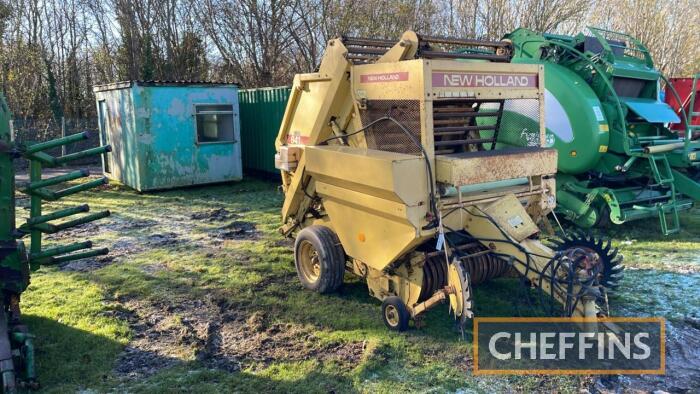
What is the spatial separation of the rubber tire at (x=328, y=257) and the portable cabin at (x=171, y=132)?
22.8 feet

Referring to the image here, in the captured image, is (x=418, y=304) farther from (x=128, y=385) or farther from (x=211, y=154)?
(x=211, y=154)

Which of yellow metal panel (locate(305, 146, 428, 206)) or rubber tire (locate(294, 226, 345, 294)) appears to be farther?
rubber tire (locate(294, 226, 345, 294))

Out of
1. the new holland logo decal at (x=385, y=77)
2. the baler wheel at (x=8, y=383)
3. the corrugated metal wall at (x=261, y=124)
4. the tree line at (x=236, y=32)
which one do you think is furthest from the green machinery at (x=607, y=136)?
the tree line at (x=236, y=32)

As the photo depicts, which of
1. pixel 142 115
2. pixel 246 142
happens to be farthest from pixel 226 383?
pixel 246 142

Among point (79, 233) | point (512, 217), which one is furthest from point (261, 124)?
point (512, 217)

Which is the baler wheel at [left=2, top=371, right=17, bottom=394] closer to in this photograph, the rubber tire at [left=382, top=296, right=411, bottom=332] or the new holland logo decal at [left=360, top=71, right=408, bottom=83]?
the rubber tire at [left=382, top=296, right=411, bottom=332]

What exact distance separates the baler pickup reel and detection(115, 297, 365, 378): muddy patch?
654 millimetres

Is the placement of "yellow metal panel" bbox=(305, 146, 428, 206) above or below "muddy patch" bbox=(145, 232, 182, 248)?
above

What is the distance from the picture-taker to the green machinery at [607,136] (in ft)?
22.2

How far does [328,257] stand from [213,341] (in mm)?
1242

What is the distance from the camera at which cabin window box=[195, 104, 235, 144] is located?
11.4 meters

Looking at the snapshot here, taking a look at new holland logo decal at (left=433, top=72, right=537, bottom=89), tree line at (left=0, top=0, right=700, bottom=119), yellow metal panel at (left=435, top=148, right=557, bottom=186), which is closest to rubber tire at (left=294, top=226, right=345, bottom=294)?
yellow metal panel at (left=435, top=148, right=557, bottom=186)

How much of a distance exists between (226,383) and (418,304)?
1554 millimetres

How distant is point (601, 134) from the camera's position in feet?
22.0
